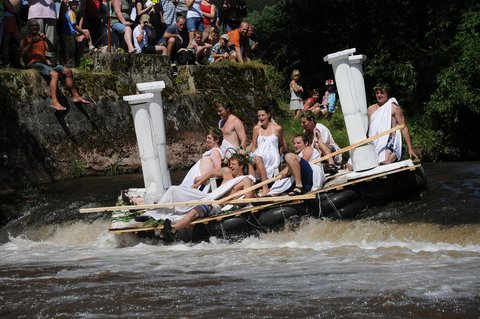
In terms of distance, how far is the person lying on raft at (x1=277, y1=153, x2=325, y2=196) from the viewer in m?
13.0

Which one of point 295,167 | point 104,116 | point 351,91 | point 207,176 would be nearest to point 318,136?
point 351,91

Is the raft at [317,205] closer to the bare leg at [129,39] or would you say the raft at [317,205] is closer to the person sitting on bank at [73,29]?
the person sitting on bank at [73,29]

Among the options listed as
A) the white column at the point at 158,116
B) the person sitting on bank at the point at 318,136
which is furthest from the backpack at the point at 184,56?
the white column at the point at 158,116

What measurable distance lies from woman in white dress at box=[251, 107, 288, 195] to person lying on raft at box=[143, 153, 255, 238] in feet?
0.66

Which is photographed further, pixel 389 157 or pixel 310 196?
pixel 389 157

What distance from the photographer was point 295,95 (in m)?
21.3

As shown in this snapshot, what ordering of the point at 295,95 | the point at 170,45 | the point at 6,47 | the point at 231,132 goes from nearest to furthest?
the point at 231,132 < the point at 6,47 < the point at 170,45 < the point at 295,95

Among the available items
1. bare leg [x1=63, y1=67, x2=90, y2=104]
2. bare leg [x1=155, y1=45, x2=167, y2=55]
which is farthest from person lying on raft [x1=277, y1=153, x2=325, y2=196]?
bare leg [x1=155, y1=45, x2=167, y2=55]

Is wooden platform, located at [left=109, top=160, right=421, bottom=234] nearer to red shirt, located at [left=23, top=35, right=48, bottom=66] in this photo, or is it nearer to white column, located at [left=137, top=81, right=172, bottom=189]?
white column, located at [left=137, top=81, right=172, bottom=189]

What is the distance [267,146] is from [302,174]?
3.55ft

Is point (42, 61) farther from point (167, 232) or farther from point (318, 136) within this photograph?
point (167, 232)

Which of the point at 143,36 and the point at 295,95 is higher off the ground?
the point at 143,36

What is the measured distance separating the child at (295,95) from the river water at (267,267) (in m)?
5.88

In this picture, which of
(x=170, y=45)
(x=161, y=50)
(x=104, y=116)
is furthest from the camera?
(x=161, y=50)
